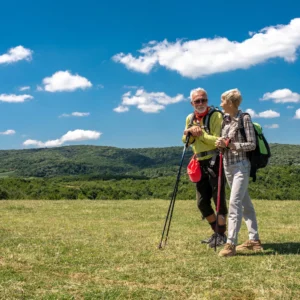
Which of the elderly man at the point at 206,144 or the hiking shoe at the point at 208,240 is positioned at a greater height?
the elderly man at the point at 206,144

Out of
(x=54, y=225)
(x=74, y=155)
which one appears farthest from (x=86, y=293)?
(x=74, y=155)

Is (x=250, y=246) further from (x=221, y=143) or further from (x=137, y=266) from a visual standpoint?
(x=137, y=266)

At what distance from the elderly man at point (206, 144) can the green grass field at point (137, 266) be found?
2.51ft

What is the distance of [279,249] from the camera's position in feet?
22.1

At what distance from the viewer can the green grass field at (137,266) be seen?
14.4 ft

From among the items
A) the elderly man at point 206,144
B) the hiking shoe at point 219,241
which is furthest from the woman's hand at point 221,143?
the hiking shoe at point 219,241

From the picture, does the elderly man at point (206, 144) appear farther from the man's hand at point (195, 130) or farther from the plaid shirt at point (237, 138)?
the plaid shirt at point (237, 138)

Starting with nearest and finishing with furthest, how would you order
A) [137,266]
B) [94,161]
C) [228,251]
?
[137,266] < [228,251] < [94,161]

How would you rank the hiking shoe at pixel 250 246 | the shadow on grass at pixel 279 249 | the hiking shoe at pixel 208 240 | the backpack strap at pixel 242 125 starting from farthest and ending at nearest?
the hiking shoe at pixel 208 240 < the hiking shoe at pixel 250 246 < the shadow on grass at pixel 279 249 < the backpack strap at pixel 242 125

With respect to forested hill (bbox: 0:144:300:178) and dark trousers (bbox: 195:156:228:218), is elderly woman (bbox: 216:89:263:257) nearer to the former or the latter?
dark trousers (bbox: 195:156:228:218)

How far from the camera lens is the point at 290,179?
120 feet

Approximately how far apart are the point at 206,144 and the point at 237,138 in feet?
2.29

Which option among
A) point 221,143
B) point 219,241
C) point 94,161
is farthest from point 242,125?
point 94,161

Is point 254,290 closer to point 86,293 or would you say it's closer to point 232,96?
point 86,293
